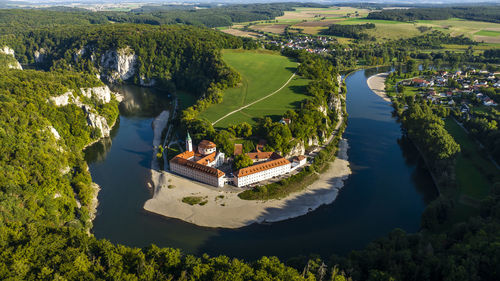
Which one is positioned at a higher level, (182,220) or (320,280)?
(320,280)

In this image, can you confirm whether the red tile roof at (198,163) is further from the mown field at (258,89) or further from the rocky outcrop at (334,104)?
the rocky outcrop at (334,104)

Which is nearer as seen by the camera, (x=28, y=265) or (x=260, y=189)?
(x=28, y=265)

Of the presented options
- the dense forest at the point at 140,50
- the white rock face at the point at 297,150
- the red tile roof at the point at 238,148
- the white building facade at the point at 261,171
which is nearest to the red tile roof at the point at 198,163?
the white building facade at the point at 261,171

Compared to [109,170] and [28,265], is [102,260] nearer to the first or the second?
[28,265]

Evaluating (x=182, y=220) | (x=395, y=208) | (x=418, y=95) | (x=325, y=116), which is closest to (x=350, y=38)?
(x=418, y=95)

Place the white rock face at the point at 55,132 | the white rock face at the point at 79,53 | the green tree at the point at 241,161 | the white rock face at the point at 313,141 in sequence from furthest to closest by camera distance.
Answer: the white rock face at the point at 79,53
the white rock face at the point at 313,141
the white rock face at the point at 55,132
the green tree at the point at 241,161

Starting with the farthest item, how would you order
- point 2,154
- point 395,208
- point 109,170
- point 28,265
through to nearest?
point 109,170, point 395,208, point 2,154, point 28,265
